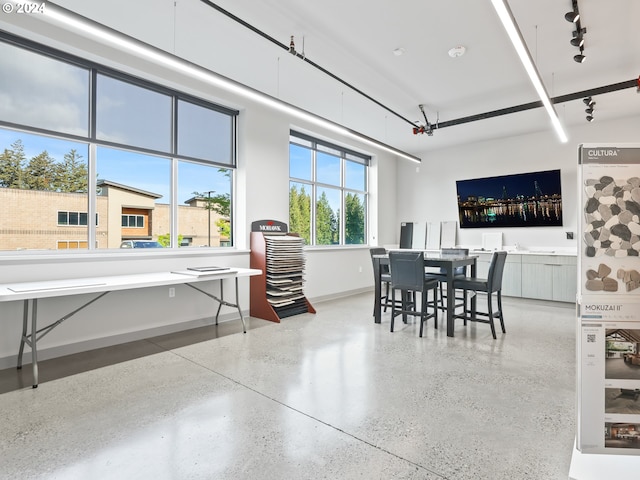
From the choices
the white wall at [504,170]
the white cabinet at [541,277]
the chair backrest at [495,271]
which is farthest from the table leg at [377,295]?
the white wall at [504,170]

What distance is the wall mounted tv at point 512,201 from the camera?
672 cm

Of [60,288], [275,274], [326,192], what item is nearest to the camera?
[60,288]

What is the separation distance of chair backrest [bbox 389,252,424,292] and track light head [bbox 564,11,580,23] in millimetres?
2644

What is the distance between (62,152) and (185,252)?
171cm

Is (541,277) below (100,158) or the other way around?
below

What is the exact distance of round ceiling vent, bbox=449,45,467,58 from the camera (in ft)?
12.8

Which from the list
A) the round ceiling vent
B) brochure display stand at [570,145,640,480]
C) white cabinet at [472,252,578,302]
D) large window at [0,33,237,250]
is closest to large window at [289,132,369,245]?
large window at [0,33,237,250]

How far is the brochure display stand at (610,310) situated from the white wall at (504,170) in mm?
5250

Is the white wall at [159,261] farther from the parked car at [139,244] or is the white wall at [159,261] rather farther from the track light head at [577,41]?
the track light head at [577,41]

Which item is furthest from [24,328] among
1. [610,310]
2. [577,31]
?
[577,31]

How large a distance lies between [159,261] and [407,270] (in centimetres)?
310

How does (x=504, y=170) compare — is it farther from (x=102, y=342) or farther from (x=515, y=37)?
(x=102, y=342)

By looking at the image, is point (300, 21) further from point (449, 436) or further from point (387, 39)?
point (449, 436)

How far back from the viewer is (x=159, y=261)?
4.34 meters
